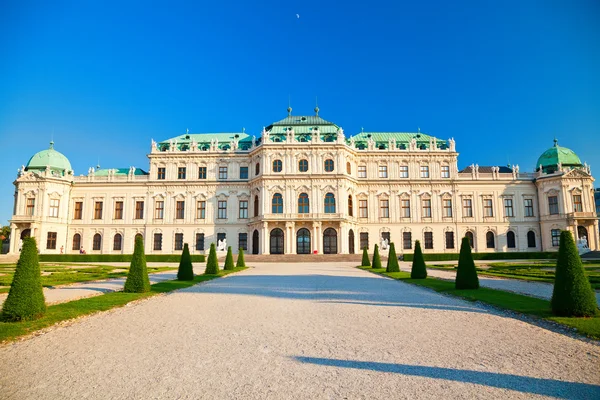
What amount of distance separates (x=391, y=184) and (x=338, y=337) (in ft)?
144

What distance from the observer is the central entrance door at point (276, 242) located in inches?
1816

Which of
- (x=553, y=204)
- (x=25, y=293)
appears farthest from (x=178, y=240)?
(x=553, y=204)

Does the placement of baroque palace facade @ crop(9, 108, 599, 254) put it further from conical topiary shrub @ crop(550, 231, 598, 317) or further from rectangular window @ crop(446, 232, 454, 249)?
conical topiary shrub @ crop(550, 231, 598, 317)

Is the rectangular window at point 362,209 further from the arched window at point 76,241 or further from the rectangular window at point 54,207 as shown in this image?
the rectangular window at point 54,207

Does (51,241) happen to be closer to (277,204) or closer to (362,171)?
(277,204)

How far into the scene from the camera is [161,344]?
6934 mm

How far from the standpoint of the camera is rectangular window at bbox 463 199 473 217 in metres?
49.7

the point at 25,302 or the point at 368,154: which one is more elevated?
the point at 368,154

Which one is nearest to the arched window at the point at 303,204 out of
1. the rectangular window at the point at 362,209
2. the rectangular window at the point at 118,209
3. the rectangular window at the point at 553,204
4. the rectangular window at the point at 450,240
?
the rectangular window at the point at 362,209

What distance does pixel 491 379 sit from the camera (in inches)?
202

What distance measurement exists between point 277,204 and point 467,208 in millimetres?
23878

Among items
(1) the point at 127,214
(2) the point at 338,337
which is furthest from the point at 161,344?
(1) the point at 127,214

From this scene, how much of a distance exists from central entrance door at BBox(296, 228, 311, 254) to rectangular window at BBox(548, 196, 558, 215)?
1172 inches

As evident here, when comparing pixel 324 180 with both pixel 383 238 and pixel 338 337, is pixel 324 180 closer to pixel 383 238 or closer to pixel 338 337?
pixel 383 238
